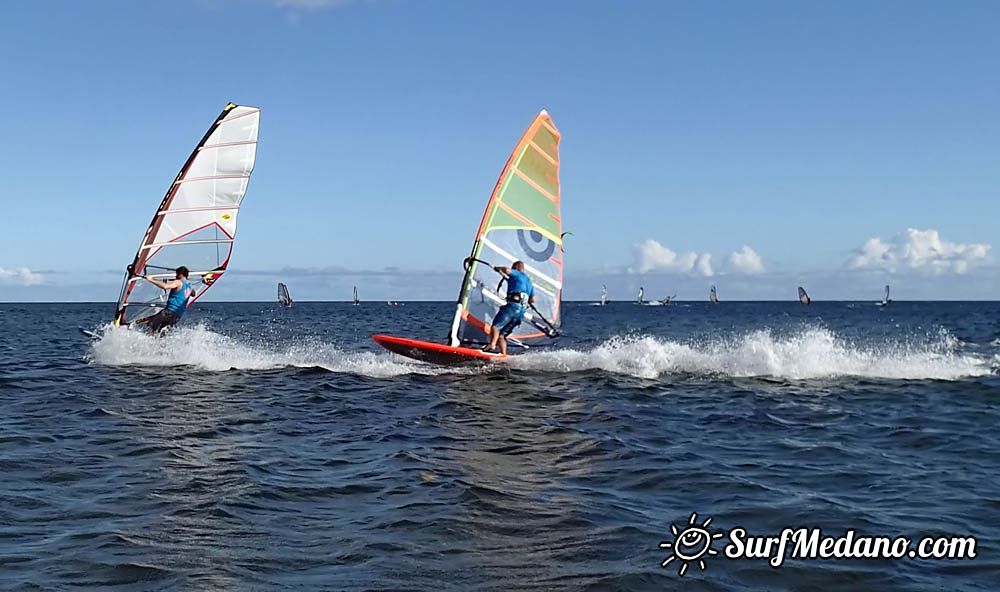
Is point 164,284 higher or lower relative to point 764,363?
higher

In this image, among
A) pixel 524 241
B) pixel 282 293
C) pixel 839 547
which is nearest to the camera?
pixel 839 547

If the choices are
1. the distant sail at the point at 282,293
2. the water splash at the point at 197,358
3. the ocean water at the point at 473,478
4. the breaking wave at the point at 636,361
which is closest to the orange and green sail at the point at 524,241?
the breaking wave at the point at 636,361

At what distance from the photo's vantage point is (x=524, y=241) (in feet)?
56.5

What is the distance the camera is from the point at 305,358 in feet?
62.3

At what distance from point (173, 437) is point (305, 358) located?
9906 mm

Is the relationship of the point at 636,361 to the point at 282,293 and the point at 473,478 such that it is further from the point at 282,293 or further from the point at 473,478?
the point at 282,293

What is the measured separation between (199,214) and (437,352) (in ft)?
21.2

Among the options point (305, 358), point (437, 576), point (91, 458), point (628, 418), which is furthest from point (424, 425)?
point (305, 358)

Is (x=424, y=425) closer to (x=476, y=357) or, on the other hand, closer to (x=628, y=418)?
(x=628, y=418)

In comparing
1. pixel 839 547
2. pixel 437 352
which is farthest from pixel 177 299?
pixel 839 547

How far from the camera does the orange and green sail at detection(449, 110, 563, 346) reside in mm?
16266

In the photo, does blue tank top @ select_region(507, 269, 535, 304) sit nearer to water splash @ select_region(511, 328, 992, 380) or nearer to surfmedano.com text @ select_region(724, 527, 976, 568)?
water splash @ select_region(511, 328, 992, 380)

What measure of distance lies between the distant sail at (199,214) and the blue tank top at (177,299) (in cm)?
66

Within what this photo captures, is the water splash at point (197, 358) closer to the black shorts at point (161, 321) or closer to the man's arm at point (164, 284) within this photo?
Result: the black shorts at point (161, 321)
